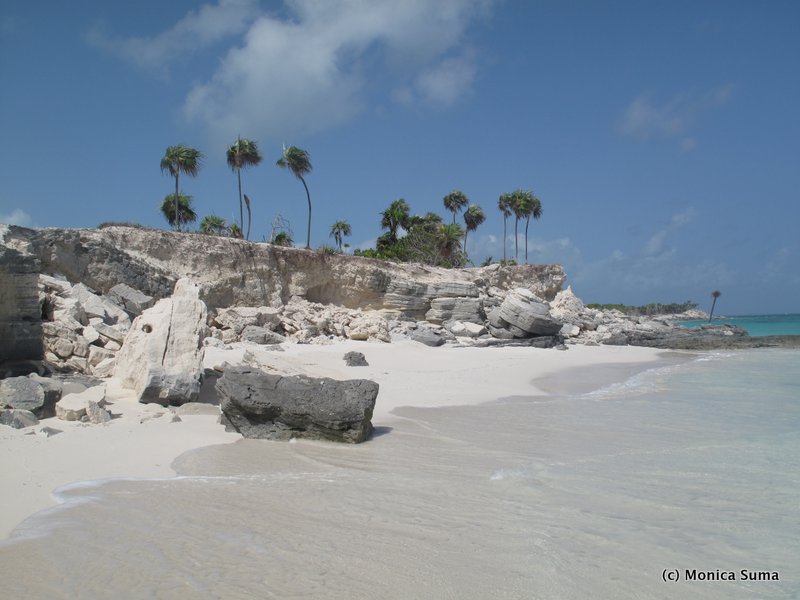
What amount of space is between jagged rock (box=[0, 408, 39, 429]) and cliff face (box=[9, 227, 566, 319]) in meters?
9.72

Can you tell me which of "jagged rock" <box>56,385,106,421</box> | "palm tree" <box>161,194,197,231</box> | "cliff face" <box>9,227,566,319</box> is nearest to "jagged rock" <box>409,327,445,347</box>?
"cliff face" <box>9,227,566,319</box>

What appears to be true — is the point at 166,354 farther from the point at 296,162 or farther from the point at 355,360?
the point at 296,162

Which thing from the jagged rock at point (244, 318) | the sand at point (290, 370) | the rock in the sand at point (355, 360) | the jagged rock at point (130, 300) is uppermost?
the jagged rock at point (130, 300)

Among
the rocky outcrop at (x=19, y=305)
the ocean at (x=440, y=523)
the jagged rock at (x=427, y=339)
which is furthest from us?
the jagged rock at (x=427, y=339)

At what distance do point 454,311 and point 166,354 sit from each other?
2006cm

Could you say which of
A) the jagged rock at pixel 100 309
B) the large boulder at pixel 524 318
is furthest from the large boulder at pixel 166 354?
the large boulder at pixel 524 318

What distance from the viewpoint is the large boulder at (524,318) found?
2477cm

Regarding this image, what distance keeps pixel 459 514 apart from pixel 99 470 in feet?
12.2

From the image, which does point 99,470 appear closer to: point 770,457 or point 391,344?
point 770,457

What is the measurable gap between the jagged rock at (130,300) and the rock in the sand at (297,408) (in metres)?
9.47

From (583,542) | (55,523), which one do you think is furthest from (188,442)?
(583,542)

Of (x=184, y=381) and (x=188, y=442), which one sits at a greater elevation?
(x=184, y=381)

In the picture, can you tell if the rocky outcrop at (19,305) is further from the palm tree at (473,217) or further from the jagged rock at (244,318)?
the palm tree at (473,217)

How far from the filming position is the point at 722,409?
10.1 meters
